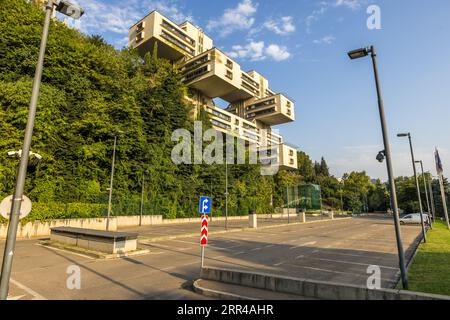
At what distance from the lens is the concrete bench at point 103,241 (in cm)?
1368

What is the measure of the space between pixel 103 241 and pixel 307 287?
36.3 ft

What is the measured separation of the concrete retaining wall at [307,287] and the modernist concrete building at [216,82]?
57296 millimetres

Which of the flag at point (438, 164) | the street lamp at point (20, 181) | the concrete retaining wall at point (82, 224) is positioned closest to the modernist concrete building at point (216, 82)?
the concrete retaining wall at point (82, 224)

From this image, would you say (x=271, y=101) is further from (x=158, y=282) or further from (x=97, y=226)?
(x=158, y=282)

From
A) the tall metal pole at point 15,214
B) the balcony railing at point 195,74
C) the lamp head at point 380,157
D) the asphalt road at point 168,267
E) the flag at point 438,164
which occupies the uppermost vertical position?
the balcony railing at point 195,74

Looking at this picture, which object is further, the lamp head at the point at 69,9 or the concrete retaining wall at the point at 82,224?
the concrete retaining wall at the point at 82,224

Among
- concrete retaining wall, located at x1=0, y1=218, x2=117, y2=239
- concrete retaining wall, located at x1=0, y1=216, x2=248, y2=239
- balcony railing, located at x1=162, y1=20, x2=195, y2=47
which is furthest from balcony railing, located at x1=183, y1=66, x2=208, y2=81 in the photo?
concrete retaining wall, located at x1=0, y1=218, x2=117, y2=239

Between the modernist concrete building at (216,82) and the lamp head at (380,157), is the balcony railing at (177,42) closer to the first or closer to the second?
the modernist concrete building at (216,82)

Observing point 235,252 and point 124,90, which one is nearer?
point 235,252

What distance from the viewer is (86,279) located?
30.5 feet

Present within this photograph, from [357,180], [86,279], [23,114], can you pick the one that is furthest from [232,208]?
[357,180]

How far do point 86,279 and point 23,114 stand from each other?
21.1m

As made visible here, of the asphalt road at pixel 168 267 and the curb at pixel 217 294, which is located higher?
the curb at pixel 217 294

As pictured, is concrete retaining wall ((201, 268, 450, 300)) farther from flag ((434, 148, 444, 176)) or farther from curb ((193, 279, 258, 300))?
flag ((434, 148, 444, 176))
